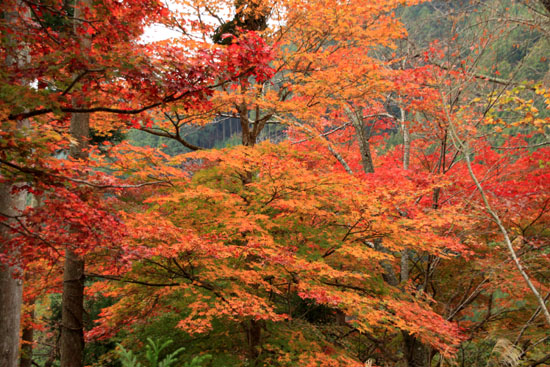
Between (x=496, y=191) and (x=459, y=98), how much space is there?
3667 millimetres

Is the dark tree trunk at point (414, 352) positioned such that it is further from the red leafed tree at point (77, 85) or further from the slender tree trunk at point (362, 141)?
the red leafed tree at point (77, 85)

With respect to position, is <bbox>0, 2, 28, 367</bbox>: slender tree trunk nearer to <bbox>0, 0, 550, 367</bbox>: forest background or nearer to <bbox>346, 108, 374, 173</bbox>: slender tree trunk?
<bbox>0, 0, 550, 367</bbox>: forest background

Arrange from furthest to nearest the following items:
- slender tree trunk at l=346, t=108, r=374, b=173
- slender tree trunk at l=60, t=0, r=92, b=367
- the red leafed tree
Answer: slender tree trunk at l=346, t=108, r=374, b=173 → slender tree trunk at l=60, t=0, r=92, b=367 → the red leafed tree

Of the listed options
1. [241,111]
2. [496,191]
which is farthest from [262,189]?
[496,191]

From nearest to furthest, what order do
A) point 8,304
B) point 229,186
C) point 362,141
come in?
point 8,304
point 229,186
point 362,141

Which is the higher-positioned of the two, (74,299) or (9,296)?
(9,296)

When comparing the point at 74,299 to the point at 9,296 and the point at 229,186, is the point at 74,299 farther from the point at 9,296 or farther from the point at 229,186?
the point at 229,186

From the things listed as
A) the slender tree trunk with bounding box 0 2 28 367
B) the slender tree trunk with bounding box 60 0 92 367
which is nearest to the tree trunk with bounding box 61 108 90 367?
the slender tree trunk with bounding box 60 0 92 367

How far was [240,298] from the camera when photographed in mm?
5273

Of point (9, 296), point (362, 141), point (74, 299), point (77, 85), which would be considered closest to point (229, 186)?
point (74, 299)

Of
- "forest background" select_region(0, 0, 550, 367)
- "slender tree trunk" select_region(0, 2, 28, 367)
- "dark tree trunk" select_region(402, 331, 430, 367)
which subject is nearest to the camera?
"forest background" select_region(0, 0, 550, 367)

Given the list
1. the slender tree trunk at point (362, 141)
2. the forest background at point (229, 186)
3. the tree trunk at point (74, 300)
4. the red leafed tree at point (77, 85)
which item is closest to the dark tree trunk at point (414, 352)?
the forest background at point (229, 186)

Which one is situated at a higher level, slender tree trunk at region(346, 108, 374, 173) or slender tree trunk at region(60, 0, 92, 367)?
slender tree trunk at region(346, 108, 374, 173)

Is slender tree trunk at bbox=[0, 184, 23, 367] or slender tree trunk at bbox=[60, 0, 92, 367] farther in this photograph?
slender tree trunk at bbox=[60, 0, 92, 367]
